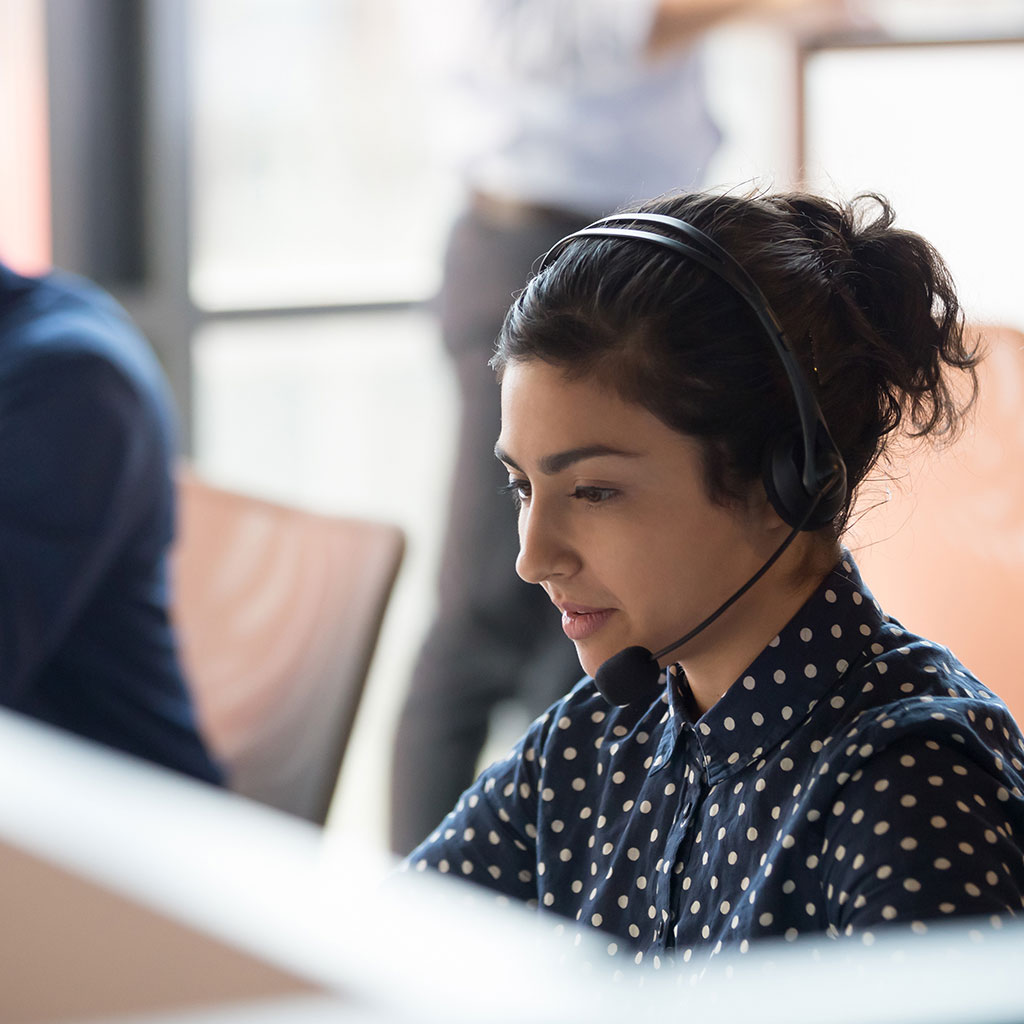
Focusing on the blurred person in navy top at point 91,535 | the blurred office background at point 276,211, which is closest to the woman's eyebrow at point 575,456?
the blurred person in navy top at point 91,535

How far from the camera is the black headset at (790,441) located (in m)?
0.82

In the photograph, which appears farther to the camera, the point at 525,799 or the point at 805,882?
the point at 525,799

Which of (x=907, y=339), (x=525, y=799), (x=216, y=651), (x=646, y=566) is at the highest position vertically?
(x=907, y=339)

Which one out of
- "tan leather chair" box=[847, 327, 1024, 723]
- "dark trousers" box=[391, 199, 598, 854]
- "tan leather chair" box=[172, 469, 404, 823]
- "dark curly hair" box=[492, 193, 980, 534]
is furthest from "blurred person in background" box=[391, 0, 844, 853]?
"dark curly hair" box=[492, 193, 980, 534]

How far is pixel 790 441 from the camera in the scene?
2.78 feet

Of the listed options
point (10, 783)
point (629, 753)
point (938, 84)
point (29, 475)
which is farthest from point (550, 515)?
point (938, 84)

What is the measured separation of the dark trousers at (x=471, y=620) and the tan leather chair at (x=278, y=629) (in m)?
0.33

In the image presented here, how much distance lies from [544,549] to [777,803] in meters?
0.20

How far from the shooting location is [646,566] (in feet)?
2.89

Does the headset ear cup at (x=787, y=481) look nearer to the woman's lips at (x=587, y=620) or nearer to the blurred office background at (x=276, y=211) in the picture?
the woman's lips at (x=587, y=620)

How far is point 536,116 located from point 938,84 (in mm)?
496

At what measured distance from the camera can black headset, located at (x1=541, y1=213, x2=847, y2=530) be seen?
0.82 metres

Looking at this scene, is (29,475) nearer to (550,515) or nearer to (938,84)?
(550,515)

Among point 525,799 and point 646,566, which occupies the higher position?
point 646,566
